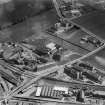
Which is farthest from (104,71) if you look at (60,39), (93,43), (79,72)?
(60,39)

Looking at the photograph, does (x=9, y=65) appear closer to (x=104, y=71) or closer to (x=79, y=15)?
(x=104, y=71)

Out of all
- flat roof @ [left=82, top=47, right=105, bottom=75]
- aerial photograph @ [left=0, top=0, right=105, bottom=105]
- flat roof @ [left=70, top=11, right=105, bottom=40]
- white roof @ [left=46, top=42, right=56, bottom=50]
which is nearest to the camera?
aerial photograph @ [left=0, top=0, right=105, bottom=105]

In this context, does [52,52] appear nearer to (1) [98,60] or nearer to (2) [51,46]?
(2) [51,46]

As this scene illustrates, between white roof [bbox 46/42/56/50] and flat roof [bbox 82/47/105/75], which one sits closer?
flat roof [bbox 82/47/105/75]

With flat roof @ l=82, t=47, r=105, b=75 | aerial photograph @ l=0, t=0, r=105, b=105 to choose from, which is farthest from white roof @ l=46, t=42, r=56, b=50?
flat roof @ l=82, t=47, r=105, b=75

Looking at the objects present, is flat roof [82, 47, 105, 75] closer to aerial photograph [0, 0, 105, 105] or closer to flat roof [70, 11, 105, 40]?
aerial photograph [0, 0, 105, 105]

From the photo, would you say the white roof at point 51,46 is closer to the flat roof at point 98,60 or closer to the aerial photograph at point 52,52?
the aerial photograph at point 52,52

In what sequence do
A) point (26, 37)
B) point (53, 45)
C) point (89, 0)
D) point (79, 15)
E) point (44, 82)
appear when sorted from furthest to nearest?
point (89, 0)
point (79, 15)
point (26, 37)
point (53, 45)
point (44, 82)

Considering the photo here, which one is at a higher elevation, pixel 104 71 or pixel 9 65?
pixel 9 65
